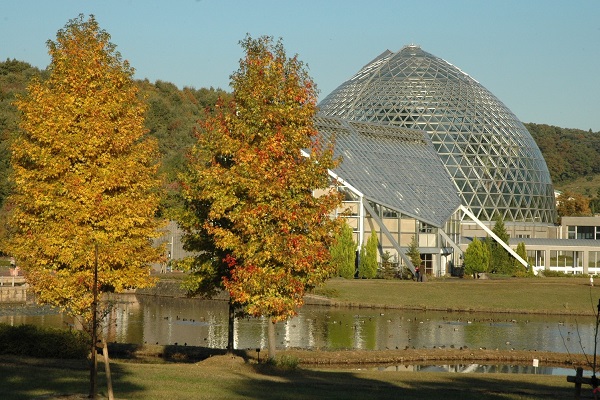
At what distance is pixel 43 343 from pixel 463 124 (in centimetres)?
7881

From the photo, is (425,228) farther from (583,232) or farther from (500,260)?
(583,232)

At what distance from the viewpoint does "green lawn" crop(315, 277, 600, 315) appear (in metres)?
56.5

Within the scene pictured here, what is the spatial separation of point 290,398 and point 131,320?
2885 centimetres

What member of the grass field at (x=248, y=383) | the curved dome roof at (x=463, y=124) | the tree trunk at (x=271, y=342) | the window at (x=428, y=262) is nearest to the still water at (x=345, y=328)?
the tree trunk at (x=271, y=342)

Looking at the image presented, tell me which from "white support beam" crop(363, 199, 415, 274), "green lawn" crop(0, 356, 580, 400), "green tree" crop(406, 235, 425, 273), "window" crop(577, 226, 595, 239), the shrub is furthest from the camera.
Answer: "window" crop(577, 226, 595, 239)

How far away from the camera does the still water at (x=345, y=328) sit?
40844 millimetres

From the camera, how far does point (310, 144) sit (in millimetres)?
30250

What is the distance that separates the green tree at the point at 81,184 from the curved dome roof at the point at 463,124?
68601 millimetres

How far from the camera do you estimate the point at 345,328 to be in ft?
152

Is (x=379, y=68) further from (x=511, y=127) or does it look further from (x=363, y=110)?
(x=511, y=127)

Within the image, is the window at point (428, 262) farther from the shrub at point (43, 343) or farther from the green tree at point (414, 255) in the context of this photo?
the shrub at point (43, 343)

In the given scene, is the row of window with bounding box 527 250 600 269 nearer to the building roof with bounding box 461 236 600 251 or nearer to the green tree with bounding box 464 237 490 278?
the building roof with bounding box 461 236 600 251

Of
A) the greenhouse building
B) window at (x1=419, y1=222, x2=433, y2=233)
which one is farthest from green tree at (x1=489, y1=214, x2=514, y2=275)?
window at (x1=419, y1=222, x2=433, y2=233)

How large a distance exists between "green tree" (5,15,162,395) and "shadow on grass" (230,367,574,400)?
5.80 meters
